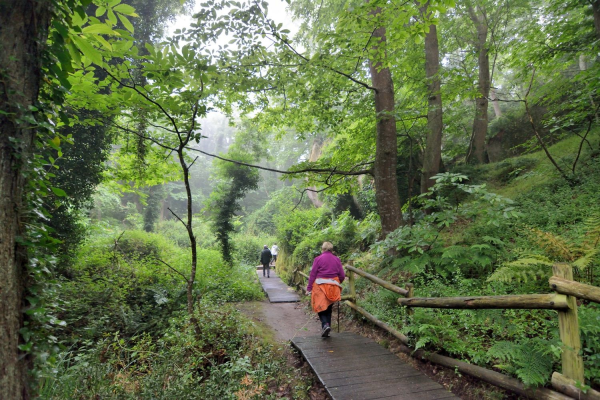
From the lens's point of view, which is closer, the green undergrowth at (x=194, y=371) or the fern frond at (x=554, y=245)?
the green undergrowth at (x=194, y=371)

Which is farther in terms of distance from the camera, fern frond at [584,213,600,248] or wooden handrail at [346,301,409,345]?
wooden handrail at [346,301,409,345]

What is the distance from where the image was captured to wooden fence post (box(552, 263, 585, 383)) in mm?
2602

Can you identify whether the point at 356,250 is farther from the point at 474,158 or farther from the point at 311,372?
the point at 311,372

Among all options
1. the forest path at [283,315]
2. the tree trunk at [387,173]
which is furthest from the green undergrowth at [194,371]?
the tree trunk at [387,173]

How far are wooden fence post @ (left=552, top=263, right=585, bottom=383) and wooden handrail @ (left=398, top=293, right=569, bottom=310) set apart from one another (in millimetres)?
70

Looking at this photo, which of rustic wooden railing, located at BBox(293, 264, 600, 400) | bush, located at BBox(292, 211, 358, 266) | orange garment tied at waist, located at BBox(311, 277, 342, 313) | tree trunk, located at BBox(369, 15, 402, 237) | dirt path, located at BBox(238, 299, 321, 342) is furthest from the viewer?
bush, located at BBox(292, 211, 358, 266)

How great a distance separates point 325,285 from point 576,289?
3747mm

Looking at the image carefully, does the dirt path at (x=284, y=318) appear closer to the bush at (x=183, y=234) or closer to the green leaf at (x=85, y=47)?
the green leaf at (x=85, y=47)

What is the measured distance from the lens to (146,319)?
8078 millimetres

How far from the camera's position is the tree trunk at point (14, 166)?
5.37 ft

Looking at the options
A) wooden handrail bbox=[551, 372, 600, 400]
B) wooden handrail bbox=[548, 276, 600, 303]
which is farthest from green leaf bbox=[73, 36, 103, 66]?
wooden handrail bbox=[551, 372, 600, 400]

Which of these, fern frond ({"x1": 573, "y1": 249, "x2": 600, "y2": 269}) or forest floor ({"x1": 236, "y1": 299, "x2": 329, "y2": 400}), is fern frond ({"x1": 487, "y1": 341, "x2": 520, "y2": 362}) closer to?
fern frond ({"x1": 573, "y1": 249, "x2": 600, "y2": 269})

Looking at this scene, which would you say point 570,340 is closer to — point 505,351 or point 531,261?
point 505,351

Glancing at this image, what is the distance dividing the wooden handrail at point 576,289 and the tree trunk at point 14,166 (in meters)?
3.88
